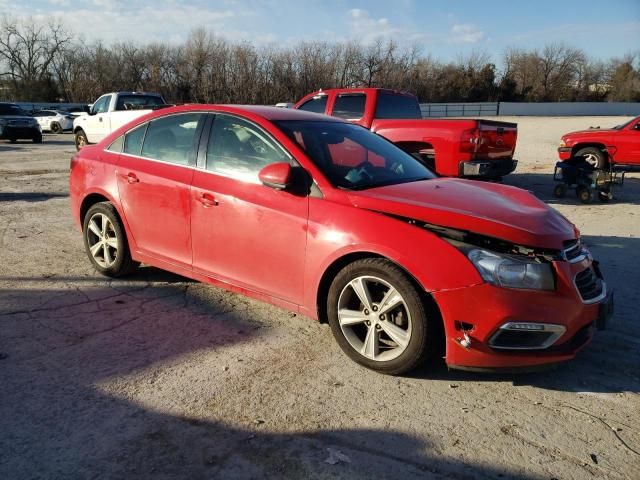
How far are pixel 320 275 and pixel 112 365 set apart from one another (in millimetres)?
1465

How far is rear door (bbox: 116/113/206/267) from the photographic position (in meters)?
4.26

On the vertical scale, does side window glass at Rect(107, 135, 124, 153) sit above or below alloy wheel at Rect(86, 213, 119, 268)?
above

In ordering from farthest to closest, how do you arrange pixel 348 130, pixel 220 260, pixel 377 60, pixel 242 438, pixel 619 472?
pixel 377 60 < pixel 348 130 < pixel 220 260 < pixel 242 438 < pixel 619 472

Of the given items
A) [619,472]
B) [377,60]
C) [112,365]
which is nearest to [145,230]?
[112,365]

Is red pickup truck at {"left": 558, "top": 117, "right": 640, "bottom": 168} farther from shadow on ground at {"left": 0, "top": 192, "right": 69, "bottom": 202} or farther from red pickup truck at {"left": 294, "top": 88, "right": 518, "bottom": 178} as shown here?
shadow on ground at {"left": 0, "top": 192, "right": 69, "bottom": 202}

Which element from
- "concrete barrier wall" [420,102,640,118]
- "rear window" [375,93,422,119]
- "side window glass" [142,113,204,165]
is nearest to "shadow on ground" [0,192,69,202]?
"side window glass" [142,113,204,165]

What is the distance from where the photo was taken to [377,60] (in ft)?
234

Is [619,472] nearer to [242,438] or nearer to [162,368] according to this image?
[242,438]

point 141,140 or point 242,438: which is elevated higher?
point 141,140

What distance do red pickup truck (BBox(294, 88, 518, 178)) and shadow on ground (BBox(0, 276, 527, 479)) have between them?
18.8 ft

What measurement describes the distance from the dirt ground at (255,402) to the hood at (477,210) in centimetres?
94

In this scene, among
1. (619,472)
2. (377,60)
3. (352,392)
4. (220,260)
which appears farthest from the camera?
(377,60)

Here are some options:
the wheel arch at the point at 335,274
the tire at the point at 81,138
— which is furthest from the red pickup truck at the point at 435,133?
the tire at the point at 81,138

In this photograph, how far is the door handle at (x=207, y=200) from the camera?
3.98m
